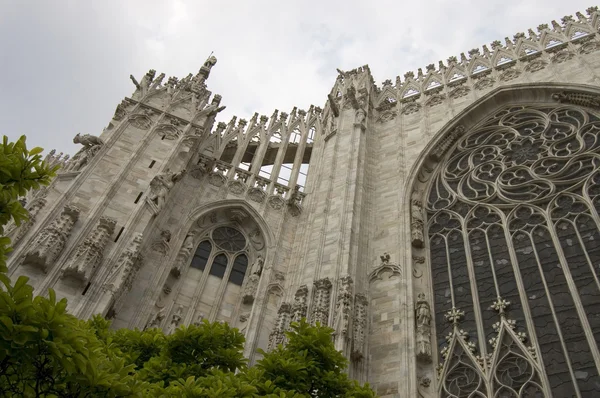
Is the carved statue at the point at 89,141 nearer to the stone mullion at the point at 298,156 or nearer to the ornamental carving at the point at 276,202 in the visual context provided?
the ornamental carving at the point at 276,202

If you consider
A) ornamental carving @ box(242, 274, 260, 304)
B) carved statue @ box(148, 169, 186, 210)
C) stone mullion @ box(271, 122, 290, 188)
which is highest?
stone mullion @ box(271, 122, 290, 188)

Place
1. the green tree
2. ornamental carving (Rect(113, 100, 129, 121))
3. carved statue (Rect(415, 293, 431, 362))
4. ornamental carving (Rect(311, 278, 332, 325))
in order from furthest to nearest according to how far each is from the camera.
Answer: ornamental carving (Rect(113, 100, 129, 121)) → ornamental carving (Rect(311, 278, 332, 325)) → carved statue (Rect(415, 293, 431, 362)) → the green tree

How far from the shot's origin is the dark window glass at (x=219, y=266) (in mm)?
14220

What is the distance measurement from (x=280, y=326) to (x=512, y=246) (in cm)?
554

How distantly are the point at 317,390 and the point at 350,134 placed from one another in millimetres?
11888

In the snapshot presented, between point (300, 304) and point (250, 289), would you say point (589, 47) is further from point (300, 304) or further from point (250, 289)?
point (250, 289)

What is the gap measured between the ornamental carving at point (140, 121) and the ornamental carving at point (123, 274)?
472 cm

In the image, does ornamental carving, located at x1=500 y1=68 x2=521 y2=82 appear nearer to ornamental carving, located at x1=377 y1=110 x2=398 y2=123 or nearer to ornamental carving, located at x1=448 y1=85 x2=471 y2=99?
ornamental carving, located at x1=448 y1=85 x2=471 y2=99

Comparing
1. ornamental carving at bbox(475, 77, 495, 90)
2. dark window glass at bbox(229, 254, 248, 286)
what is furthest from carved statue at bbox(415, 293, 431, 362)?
ornamental carving at bbox(475, 77, 495, 90)

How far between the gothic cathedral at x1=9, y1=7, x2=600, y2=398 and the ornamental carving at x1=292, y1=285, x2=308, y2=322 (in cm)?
4

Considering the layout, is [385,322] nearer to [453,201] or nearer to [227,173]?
[453,201]

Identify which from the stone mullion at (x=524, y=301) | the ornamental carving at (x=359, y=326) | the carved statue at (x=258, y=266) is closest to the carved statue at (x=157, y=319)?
the carved statue at (x=258, y=266)

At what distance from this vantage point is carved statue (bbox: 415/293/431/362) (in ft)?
36.3

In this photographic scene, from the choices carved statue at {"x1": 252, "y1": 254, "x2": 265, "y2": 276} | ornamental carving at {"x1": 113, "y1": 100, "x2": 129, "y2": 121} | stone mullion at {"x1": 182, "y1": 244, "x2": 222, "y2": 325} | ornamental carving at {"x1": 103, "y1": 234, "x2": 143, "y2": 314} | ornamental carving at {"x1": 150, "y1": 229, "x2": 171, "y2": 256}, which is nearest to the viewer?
ornamental carving at {"x1": 103, "y1": 234, "x2": 143, "y2": 314}
